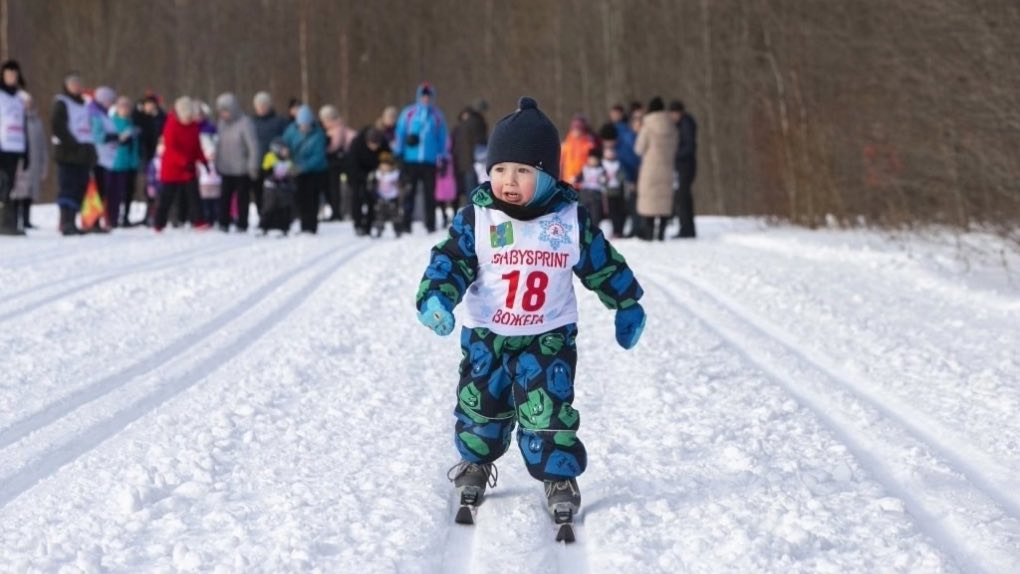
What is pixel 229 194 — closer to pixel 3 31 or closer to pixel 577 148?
pixel 577 148

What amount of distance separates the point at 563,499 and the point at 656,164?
12712 millimetres

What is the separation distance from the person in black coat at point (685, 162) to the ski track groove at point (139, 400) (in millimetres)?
7566

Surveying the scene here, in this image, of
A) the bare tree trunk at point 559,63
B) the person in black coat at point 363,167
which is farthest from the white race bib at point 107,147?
the bare tree trunk at point 559,63

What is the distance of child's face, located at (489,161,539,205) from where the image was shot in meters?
3.95

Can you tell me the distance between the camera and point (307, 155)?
16.4 meters

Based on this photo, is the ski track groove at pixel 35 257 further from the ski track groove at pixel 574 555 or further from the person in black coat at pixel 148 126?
the ski track groove at pixel 574 555

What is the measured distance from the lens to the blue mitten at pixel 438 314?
3.79m

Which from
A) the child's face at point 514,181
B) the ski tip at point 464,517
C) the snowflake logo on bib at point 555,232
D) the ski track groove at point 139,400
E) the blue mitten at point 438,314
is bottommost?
the ski tip at point 464,517

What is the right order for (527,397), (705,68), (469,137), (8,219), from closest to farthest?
(527,397), (8,219), (469,137), (705,68)

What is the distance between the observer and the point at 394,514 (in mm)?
3906

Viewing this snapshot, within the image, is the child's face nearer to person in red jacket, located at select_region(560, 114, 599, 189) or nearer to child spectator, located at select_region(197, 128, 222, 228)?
person in red jacket, located at select_region(560, 114, 599, 189)

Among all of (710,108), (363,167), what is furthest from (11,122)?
(710,108)

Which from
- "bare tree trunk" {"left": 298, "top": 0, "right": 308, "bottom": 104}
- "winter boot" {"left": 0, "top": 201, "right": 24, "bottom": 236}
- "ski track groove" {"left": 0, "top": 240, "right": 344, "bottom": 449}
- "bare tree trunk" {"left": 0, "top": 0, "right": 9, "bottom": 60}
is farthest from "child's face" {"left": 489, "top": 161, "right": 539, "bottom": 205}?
"bare tree trunk" {"left": 298, "top": 0, "right": 308, "bottom": 104}

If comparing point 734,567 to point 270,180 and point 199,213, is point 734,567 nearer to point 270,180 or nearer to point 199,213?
point 270,180
